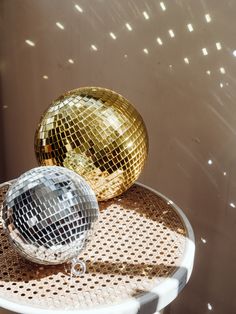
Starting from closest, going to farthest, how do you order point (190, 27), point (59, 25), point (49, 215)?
point (49, 215) < point (190, 27) < point (59, 25)

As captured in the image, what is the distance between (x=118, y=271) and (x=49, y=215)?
15 centimetres

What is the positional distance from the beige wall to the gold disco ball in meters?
0.25

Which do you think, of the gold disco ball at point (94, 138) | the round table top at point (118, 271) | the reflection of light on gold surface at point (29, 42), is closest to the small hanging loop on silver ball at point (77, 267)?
the round table top at point (118, 271)

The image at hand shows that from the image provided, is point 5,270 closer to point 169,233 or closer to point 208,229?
point 169,233

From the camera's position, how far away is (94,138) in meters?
0.83

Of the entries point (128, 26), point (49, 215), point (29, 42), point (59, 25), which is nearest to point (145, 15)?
point (128, 26)

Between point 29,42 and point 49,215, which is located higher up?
point 29,42

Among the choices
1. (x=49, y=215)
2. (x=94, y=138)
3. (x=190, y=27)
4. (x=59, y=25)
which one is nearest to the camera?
(x=49, y=215)

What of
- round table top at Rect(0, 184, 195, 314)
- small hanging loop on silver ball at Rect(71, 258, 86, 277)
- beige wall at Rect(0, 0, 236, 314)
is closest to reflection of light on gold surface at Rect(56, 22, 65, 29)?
beige wall at Rect(0, 0, 236, 314)

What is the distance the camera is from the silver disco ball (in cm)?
72

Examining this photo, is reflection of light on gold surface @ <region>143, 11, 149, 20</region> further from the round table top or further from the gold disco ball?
the round table top

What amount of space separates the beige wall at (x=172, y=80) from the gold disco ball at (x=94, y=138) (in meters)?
0.25

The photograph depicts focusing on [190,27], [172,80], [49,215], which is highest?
[190,27]

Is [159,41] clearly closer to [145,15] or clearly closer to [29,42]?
[145,15]
